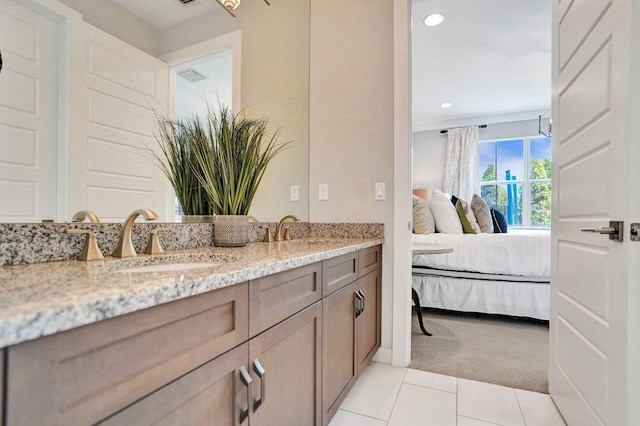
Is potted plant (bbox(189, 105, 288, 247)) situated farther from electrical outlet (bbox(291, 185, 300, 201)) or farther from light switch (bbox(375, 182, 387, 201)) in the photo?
light switch (bbox(375, 182, 387, 201))

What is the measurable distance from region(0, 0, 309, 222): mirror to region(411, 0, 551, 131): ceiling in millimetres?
900

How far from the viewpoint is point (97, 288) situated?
0.57 m

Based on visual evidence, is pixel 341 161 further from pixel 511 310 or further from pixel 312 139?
pixel 511 310

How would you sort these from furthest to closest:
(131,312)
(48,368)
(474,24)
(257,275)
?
(474,24) → (257,275) → (131,312) → (48,368)

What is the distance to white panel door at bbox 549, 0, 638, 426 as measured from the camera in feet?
3.49

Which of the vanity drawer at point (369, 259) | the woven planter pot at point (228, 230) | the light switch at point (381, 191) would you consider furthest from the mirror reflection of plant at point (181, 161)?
the light switch at point (381, 191)

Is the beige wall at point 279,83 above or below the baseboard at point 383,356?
above

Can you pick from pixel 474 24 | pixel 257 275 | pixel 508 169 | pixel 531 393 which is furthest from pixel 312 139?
pixel 508 169

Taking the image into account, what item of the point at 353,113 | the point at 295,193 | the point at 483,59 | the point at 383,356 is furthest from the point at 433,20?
the point at 383,356

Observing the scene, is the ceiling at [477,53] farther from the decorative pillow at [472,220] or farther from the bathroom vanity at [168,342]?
the decorative pillow at [472,220]

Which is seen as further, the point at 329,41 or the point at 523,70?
the point at 523,70

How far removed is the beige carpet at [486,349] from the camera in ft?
6.44

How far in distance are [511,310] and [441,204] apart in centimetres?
121

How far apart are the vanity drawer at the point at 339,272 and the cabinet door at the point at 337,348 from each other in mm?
31
